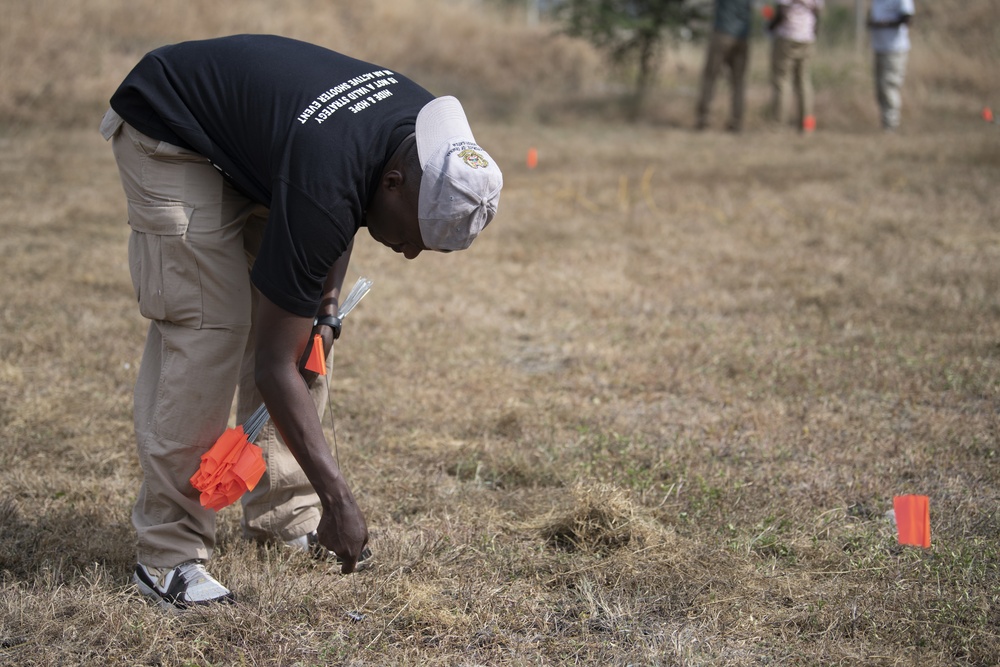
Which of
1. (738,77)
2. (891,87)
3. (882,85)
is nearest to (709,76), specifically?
(738,77)

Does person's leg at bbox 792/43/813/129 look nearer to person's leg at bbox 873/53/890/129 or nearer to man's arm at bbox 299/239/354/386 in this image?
person's leg at bbox 873/53/890/129

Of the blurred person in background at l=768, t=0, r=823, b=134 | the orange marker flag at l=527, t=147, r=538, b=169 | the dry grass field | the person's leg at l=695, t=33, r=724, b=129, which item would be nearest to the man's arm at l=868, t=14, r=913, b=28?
the blurred person in background at l=768, t=0, r=823, b=134

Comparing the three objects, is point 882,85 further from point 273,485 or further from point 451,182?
point 451,182

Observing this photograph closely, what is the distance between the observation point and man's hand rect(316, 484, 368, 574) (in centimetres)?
224

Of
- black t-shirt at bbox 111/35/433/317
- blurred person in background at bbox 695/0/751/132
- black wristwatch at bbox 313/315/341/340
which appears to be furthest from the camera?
blurred person in background at bbox 695/0/751/132

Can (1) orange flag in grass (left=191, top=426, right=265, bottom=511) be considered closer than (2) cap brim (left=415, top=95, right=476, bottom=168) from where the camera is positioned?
No

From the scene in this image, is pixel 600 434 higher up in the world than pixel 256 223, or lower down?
lower down

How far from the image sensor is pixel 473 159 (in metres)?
2.10

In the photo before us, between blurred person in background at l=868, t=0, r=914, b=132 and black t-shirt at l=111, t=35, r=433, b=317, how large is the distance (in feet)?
32.6

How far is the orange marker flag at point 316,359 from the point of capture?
250cm

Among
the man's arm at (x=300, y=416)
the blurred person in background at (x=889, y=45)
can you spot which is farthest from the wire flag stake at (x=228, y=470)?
the blurred person in background at (x=889, y=45)

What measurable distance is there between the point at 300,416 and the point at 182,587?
757 mm

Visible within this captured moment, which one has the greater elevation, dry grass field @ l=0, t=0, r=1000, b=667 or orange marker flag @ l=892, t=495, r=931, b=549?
orange marker flag @ l=892, t=495, r=931, b=549

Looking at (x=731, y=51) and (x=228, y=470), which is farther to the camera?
(x=731, y=51)
